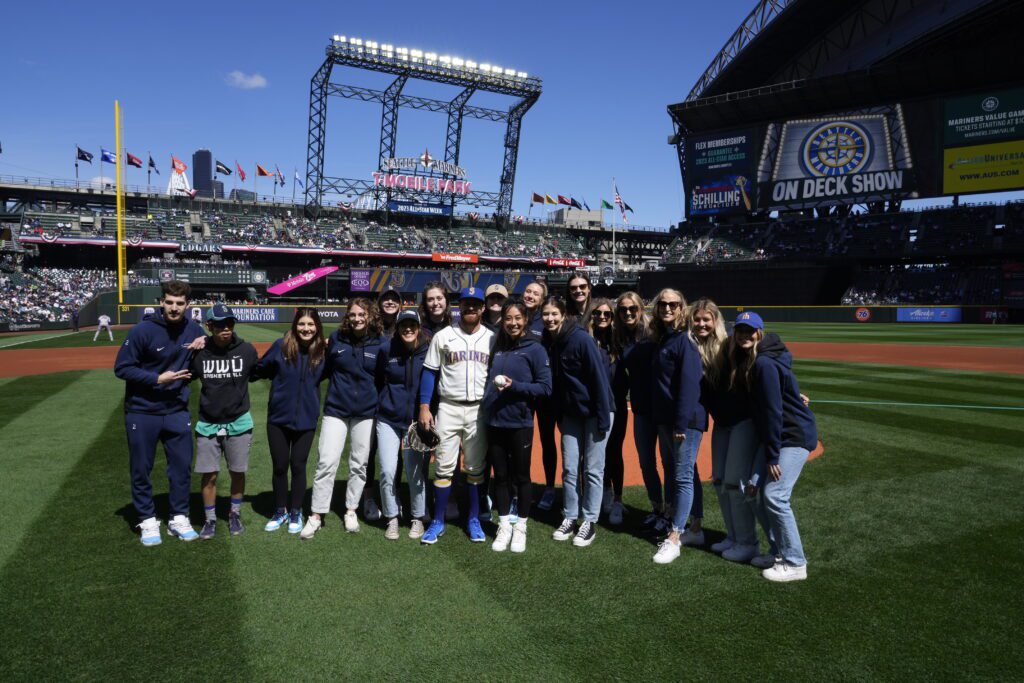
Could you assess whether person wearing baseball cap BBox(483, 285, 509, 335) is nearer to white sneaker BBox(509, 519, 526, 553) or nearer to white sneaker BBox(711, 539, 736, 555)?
white sneaker BBox(509, 519, 526, 553)

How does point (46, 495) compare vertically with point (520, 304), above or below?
below

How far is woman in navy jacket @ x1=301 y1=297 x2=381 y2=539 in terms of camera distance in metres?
5.11

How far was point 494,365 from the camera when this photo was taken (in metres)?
4.86

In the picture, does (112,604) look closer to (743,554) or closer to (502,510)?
(502,510)

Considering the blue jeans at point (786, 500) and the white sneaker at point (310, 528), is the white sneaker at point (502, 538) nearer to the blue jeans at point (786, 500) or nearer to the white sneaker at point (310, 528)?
the white sneaker at point (310, 528)

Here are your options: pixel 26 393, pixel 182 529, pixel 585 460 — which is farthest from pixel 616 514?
pixel 26 393

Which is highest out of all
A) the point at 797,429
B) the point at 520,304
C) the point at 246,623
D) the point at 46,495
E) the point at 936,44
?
the point at 936,44

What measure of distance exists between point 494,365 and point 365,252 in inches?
2184

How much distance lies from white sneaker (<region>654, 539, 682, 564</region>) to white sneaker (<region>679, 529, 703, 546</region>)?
0.76 feet

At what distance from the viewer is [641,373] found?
5031 mm

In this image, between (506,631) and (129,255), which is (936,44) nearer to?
(506,631)

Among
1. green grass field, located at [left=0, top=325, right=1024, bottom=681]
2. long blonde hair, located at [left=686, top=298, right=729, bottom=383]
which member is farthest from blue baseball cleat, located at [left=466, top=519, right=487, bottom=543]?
long blonde hair, located at [left=686, top=298, right=729, bottom=383]

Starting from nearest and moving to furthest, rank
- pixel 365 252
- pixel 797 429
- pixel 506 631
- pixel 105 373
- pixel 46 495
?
pixel 506 631
pixel 797 429
pixel 46 495
pixel 105 373
pixel 365 252

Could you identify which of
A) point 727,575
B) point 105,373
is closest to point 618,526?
point 727,575
